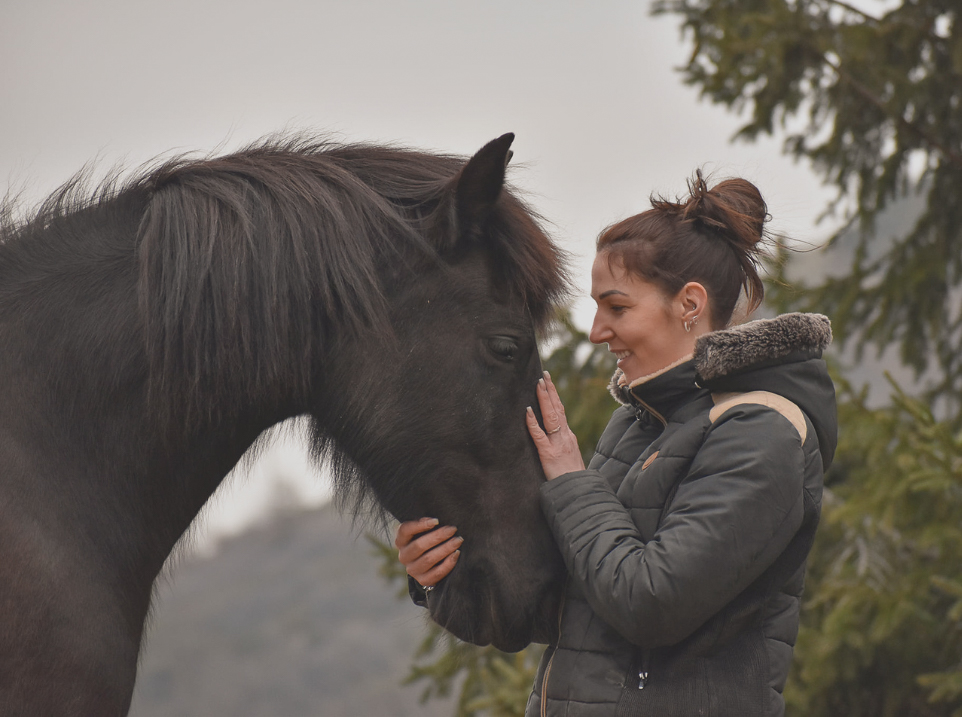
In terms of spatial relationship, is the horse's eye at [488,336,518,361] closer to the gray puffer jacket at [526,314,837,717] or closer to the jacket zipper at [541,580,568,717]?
the gray puffer jacket at [526,314,837,717]

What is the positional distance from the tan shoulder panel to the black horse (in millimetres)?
454

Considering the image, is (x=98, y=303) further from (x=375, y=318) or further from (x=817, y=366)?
(x=817, y=366)

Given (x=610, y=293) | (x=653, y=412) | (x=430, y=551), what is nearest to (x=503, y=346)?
(x=610, y=293)

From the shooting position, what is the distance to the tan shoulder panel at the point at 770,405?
1.69 metres

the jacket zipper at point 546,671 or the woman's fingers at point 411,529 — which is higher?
the woman's fingers at point 411,529

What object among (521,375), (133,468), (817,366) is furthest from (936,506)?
(133,468)

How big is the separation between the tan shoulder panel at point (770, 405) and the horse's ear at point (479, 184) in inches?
27.8

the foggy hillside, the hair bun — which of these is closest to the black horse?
the hair bun

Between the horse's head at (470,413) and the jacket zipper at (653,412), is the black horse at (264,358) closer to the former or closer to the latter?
the horse's head at (470,413)

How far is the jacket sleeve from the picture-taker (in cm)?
157

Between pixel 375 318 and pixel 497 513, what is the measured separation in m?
0.54

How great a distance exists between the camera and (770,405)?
5.63ft

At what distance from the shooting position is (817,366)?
180cm

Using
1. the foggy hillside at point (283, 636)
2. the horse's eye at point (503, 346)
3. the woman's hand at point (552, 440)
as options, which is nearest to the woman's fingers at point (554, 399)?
the woman's hand at point (552, 440)
